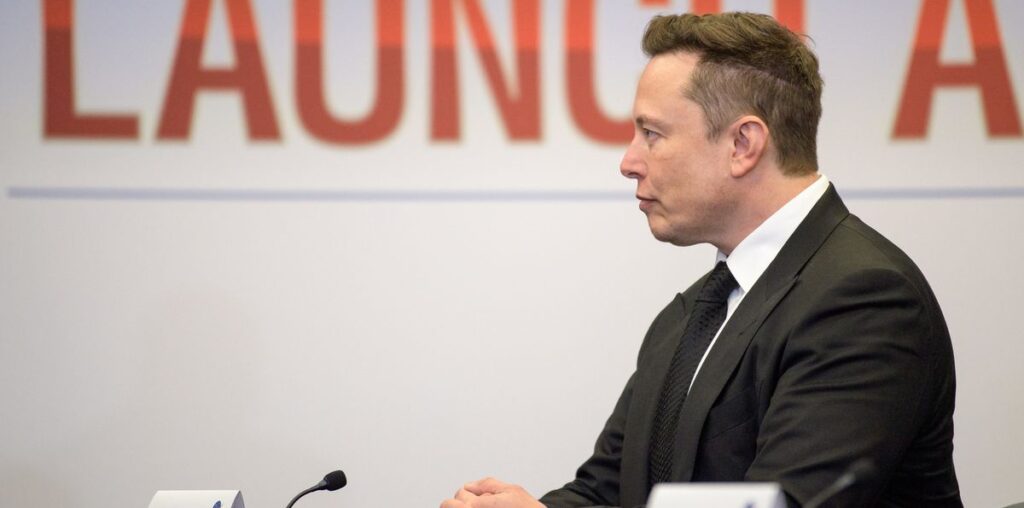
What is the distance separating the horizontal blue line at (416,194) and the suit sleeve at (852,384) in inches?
64.5

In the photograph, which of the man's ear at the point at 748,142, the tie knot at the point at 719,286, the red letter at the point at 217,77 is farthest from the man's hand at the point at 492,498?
the red letter at the point at 217,77

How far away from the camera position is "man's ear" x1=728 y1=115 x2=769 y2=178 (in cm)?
232

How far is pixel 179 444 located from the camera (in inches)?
145

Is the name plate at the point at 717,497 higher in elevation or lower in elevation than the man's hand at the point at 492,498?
higher

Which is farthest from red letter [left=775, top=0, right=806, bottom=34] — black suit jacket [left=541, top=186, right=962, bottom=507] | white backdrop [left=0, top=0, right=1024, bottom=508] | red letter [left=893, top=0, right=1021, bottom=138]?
black suit jacket [left=541, top=186, right=962, bottom=507]

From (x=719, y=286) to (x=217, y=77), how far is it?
2.00 meters

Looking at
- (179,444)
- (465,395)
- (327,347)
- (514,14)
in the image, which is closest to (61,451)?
(179,444)

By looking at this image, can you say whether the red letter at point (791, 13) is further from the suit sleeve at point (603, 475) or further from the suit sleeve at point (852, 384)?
the suit sleeve at point (852, 384)

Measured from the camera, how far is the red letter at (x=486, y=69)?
3705 mm

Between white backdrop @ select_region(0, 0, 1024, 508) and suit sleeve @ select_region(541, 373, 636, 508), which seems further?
white backdrop @ select_region(0, 0, 1024, 508)

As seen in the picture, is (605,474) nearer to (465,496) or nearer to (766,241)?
(465,496)

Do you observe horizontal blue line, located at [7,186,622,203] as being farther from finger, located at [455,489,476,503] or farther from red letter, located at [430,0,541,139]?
finger, located at [455,489,476,503]

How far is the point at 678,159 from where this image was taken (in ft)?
7.80

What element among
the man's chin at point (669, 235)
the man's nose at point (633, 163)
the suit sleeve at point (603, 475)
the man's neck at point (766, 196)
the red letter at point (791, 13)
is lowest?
the suit sleeve at point (603, 475)
